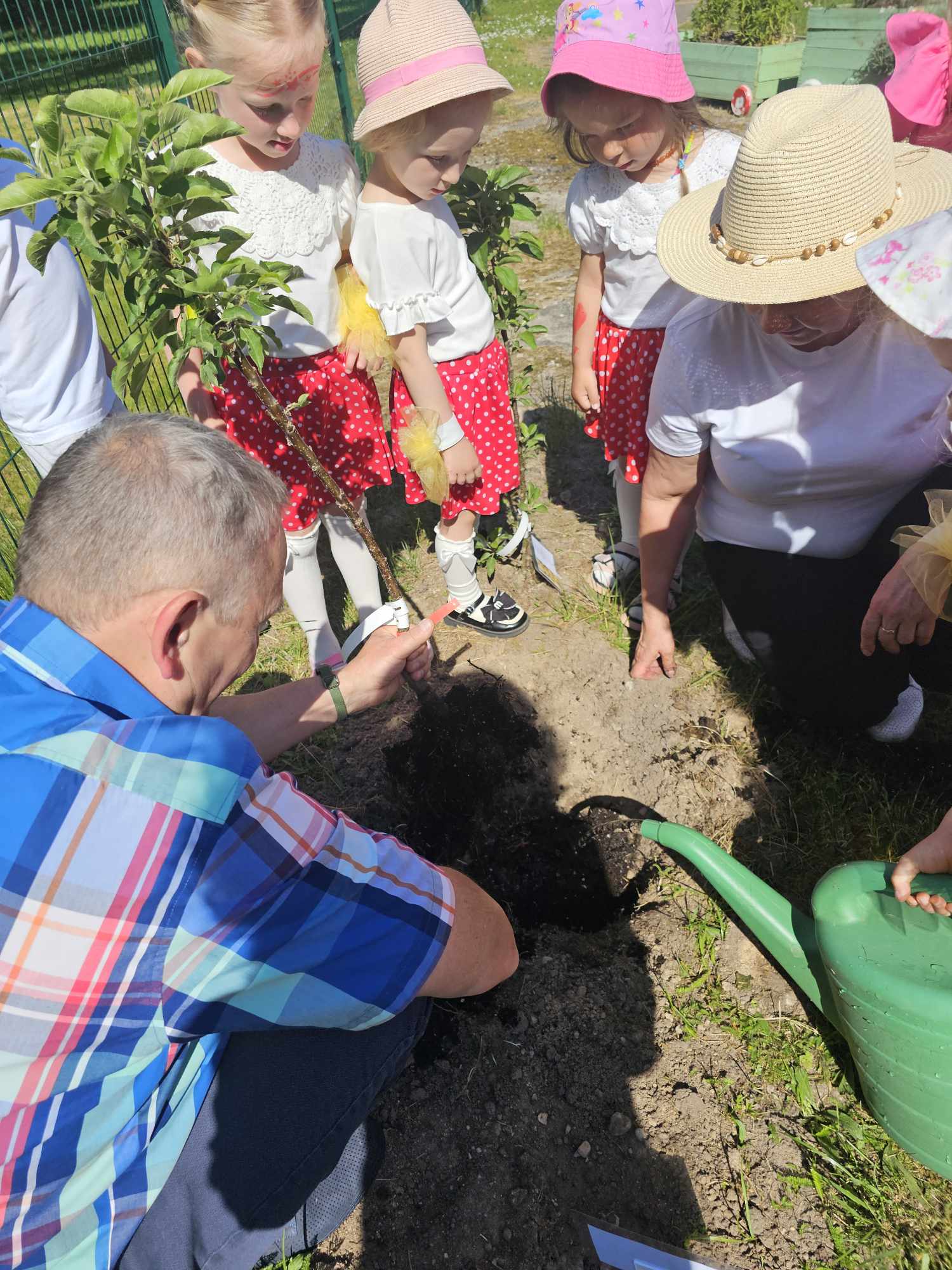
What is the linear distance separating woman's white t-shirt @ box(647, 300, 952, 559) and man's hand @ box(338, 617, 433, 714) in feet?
2.66

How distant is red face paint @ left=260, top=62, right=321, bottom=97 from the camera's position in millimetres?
1717

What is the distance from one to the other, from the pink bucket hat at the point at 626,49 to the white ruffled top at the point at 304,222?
566mm

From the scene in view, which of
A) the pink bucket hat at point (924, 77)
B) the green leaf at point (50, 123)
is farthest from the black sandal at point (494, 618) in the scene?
the pink bucket hat at point (924, 77)

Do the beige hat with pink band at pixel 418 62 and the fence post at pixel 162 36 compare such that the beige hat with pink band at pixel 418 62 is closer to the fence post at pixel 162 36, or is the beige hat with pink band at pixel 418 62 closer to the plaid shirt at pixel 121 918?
the plaid shirt at pixel 121 918

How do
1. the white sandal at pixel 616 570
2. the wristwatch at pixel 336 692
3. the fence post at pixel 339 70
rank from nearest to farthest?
the wristwatch at pixel 336 692 → the white sandal at pixel 616 570 → the fence post at pixel 339 70

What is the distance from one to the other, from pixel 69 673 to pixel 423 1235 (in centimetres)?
131

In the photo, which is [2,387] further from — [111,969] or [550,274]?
[550,274]

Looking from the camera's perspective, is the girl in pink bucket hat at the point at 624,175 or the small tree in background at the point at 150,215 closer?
the small tree in background at the point at 150,215

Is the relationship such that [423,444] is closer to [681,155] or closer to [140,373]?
[140,373]

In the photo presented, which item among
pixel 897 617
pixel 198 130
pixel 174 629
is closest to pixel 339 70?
pixel 198 130

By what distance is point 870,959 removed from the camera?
137 centimetres

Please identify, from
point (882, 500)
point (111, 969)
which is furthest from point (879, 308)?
point (111, 969)

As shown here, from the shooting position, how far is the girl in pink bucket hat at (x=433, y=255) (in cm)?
185

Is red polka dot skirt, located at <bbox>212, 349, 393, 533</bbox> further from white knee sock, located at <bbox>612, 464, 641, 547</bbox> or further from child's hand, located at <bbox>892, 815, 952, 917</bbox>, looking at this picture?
child's hand, located at <bbox>892, 815, 952, 917</bbox>
